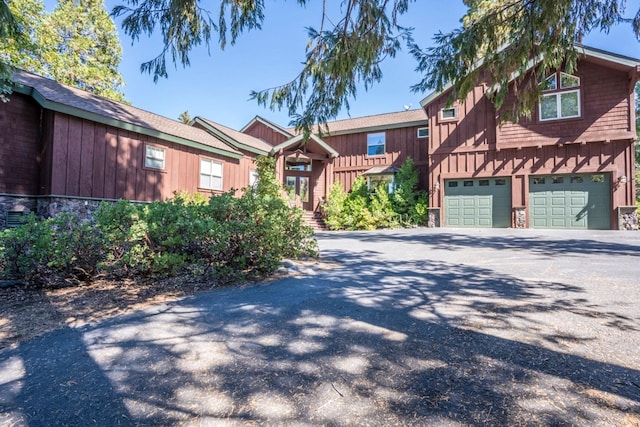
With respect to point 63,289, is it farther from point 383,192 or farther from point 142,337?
point 383,192

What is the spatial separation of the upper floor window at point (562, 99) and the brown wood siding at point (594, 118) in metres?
0.18

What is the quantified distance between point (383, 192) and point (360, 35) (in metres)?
11.5

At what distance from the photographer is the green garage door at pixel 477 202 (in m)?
13.2

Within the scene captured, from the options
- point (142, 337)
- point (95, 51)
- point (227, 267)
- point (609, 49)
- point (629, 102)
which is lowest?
point (142, 337)

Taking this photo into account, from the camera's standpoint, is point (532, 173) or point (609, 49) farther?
point (532, 173)

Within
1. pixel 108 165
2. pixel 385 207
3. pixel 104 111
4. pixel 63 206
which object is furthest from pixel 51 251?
pixel 385 207

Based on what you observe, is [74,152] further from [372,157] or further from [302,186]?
[372,157]

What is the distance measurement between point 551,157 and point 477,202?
3084mm

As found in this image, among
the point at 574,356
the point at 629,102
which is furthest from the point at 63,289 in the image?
the point at 629,102

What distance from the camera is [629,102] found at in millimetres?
11492

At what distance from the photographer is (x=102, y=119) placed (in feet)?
32.7

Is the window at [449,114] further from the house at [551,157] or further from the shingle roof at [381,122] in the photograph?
the shingle roof at [381,122]

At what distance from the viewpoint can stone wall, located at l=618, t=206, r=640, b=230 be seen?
11156mm

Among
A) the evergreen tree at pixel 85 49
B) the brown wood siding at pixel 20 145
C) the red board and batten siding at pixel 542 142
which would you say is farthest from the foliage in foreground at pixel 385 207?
the evergreen tree at pixel 85 49
